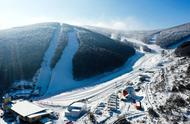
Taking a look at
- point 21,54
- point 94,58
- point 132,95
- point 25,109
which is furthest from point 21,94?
point 94,58

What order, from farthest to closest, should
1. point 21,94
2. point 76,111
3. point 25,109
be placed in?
point 21,94, point 25,109, point 76,111

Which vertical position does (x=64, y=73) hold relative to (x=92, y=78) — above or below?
above

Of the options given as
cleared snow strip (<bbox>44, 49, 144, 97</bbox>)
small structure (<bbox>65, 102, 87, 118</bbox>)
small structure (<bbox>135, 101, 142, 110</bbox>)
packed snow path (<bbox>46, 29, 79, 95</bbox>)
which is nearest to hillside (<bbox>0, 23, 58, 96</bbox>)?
packed snow path (<bbox>46, 29, 79, 95</bbox>)

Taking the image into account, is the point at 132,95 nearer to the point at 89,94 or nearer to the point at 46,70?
the point at 89,94

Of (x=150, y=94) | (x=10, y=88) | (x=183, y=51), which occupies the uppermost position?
(x=183, y=51)

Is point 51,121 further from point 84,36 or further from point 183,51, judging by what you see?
point 84,36

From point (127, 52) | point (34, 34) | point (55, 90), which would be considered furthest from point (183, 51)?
point (34, 34)

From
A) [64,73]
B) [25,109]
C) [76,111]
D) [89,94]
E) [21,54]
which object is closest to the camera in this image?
[76,111]

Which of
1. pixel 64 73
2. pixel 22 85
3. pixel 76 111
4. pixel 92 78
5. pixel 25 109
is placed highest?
pixel 64 73
